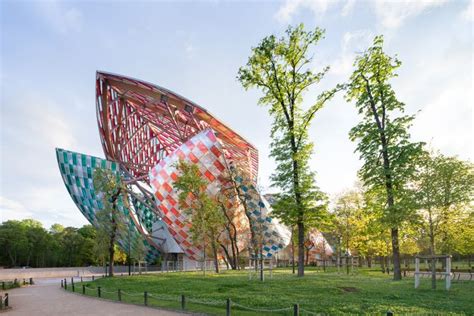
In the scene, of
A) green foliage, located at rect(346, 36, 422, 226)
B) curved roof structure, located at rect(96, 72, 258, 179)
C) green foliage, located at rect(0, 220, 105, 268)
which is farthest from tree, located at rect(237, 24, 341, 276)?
green foliage, located at rect(0, 220, 105, 268)

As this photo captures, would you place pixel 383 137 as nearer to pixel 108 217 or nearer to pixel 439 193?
pixel 439 193

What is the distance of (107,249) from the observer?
110 ft

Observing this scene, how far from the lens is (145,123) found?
52562 millimetres

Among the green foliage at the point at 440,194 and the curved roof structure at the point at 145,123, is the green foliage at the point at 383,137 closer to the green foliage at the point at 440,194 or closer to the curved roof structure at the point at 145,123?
the green foliage at the point at 440,194

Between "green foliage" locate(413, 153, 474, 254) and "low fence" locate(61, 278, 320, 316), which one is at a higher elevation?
A: "green foliage" locate(413, 153, 474, 254)

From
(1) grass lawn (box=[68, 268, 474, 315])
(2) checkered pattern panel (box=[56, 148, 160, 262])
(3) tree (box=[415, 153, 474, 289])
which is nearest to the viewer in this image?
(1) grass lawn (box=[68, 268, 474, 315])

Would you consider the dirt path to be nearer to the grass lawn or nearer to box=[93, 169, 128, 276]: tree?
the grass lawn

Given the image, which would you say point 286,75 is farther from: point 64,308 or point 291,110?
point 64,308

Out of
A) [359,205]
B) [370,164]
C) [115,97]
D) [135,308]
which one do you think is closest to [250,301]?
[135,308]

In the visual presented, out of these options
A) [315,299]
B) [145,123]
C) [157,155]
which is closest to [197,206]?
[315,299]

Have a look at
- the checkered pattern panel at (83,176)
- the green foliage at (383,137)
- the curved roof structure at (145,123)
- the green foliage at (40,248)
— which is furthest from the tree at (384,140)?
the green foliage at (40,248)

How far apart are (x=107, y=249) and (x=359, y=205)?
110ft

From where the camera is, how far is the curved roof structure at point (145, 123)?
136 feet

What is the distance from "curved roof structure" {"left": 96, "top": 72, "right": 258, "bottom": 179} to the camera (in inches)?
1633
